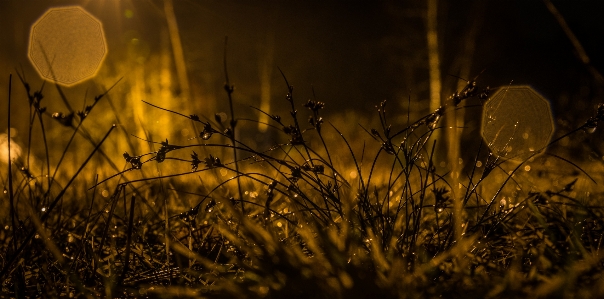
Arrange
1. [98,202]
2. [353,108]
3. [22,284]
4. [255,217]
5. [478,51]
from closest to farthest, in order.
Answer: [22,284] → [255,217] → [98,202] → [478,51] → [353,108]

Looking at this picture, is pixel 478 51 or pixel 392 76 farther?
pixel 392 76

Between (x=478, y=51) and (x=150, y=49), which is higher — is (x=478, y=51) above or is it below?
below

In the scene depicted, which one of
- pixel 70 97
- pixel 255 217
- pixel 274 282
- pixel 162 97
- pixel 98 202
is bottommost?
pixel 274 282

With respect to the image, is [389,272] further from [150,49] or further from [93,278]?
[150,49]

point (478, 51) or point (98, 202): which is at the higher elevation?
point (478, 51)

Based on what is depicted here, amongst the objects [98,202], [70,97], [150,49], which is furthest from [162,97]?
[98,202]

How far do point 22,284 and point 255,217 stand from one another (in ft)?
2.70

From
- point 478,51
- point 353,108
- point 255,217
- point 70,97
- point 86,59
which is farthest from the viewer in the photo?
point 70,97

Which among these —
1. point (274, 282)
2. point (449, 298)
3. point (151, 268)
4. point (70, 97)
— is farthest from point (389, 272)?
point (70, 97)

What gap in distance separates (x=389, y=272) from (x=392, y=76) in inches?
428

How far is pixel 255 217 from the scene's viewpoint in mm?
2045

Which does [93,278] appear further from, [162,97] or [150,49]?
[150,49]

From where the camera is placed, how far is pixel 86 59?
29.3ft

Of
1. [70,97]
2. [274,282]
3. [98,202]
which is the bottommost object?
[274,282]
